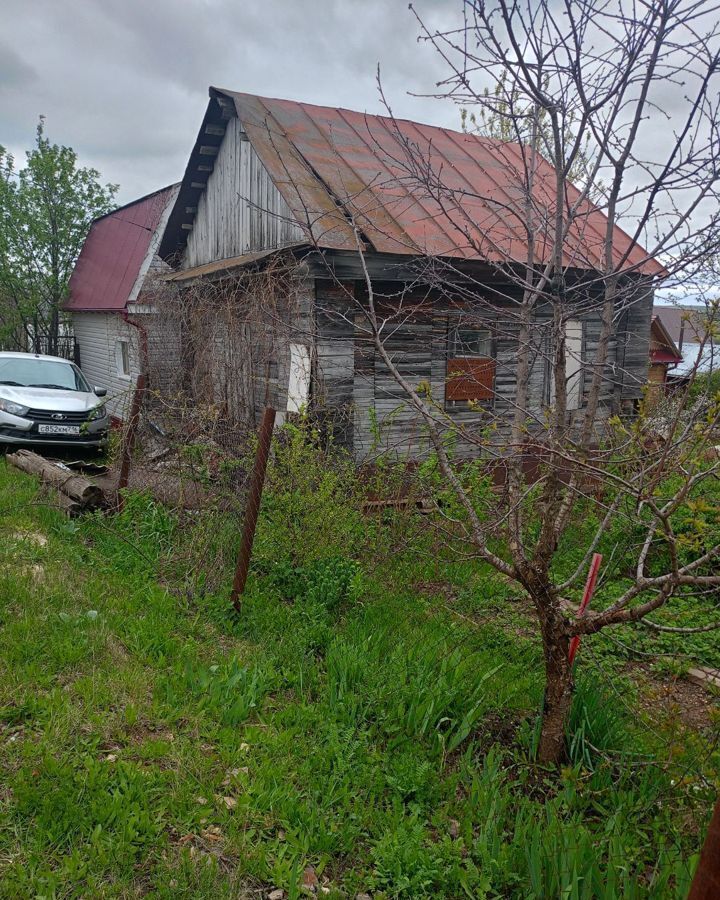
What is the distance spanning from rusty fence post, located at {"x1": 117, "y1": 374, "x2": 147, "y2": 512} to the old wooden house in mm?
1239

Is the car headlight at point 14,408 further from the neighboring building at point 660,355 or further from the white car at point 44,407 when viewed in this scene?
the neighboring building at point 660,355

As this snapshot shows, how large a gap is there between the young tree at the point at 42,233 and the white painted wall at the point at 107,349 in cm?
109

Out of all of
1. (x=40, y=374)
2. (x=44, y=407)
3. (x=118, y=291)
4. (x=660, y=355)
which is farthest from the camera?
(x=660, y=355)

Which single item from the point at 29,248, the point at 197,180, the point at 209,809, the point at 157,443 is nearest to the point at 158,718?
the point at 209,809

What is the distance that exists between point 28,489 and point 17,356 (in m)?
5.50

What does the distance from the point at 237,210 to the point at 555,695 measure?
9.36 meters

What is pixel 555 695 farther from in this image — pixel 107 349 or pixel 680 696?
pixel 107 349

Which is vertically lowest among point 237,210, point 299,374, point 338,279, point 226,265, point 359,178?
point 299,374

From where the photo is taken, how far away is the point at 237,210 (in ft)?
34.9

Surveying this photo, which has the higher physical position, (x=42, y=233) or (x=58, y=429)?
(x=42, y=233)

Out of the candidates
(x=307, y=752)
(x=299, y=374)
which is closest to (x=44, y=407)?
(x=299, y=374)

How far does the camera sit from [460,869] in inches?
110

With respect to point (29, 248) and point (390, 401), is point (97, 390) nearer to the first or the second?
point (390, 401)

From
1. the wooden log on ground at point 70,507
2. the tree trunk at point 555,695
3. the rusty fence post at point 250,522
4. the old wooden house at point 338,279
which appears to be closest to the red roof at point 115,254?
the old wooden house at point 338,279
